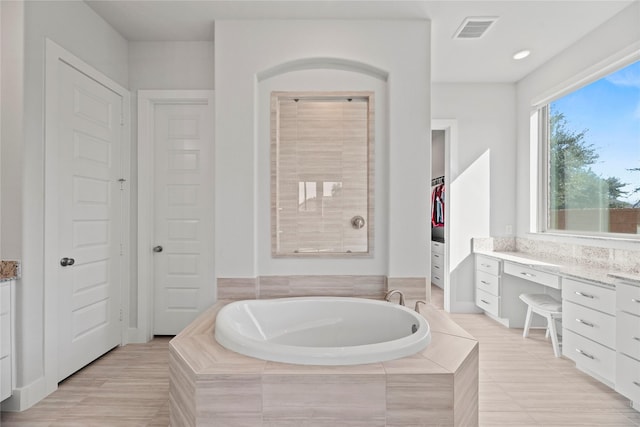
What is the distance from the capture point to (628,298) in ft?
7.03

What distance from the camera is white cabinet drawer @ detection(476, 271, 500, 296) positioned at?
367cm

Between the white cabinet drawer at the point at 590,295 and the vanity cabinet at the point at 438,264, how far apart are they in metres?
2.39

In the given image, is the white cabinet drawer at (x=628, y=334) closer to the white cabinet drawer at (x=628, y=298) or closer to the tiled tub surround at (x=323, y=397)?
the white cabinet drawer at (x=628, y=298)

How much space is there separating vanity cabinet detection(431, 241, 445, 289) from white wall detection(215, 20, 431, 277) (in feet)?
8.79

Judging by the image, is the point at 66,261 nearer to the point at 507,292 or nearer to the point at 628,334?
the point at 628,334

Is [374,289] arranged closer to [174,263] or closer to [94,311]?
[174,263]

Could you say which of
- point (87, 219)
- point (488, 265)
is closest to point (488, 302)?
point (488, 265)

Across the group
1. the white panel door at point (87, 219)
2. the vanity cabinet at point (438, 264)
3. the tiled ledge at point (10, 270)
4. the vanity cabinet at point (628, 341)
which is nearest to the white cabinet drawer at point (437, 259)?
the vanity cabinet at point (438, 264)

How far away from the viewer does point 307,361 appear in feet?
4.98

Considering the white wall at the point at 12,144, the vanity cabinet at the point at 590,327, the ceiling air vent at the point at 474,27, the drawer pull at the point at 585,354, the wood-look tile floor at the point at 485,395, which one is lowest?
the wood-look tile floor at the point at 485,395

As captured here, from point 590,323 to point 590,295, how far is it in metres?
0.19

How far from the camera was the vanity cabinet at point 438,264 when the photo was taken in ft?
16.8

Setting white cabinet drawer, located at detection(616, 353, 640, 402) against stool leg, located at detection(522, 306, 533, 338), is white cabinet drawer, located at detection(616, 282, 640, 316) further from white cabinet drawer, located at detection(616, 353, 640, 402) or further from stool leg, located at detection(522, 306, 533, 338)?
stool leg, located at detection(522, 306, 533, 338)

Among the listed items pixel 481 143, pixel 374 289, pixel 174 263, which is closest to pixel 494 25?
pixel 481 143
